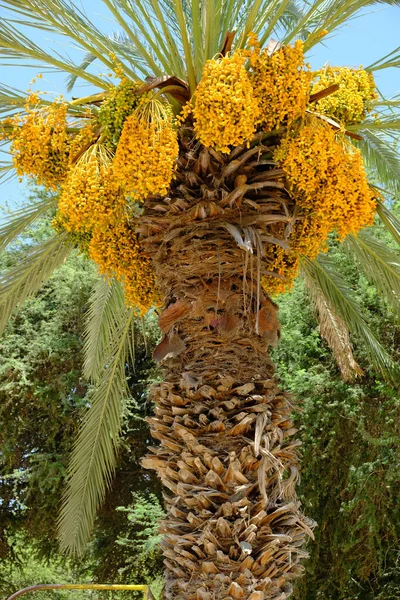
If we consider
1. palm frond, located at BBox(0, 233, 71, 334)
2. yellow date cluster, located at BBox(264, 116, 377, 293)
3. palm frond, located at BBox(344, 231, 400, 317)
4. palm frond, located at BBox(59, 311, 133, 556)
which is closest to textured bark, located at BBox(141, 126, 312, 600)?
yellow date cluster, located at BBox(264, 116, 377, 293)

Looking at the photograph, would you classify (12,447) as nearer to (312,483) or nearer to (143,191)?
(312,483)

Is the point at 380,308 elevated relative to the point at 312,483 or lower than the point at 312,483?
elevated

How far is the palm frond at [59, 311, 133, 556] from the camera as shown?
6832mm

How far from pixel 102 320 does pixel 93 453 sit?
124cm

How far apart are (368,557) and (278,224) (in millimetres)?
5844

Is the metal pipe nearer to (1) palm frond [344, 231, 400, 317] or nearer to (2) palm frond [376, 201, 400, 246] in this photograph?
(2) palm frond [376, 201, 400, 246]

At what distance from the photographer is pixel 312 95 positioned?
479cm

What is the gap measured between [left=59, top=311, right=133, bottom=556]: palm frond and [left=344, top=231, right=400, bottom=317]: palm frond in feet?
6.76

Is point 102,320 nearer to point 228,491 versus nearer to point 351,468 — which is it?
point 228,491

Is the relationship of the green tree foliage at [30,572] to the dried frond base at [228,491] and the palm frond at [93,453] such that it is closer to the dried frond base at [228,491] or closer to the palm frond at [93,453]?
the palm frond at [93,453]

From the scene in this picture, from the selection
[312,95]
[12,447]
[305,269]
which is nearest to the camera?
[312,95]

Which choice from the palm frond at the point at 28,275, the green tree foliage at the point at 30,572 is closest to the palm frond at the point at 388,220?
the palm frond at the point at 28,275

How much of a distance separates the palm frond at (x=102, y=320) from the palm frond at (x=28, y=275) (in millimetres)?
822

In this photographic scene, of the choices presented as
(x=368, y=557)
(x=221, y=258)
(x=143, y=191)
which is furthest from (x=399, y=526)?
(x=143, y=191)
